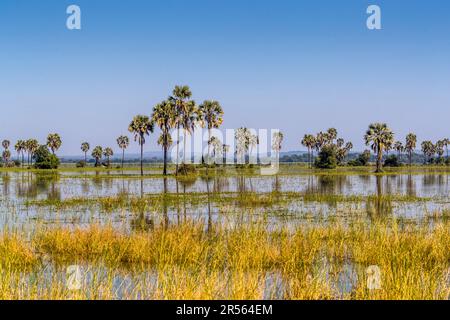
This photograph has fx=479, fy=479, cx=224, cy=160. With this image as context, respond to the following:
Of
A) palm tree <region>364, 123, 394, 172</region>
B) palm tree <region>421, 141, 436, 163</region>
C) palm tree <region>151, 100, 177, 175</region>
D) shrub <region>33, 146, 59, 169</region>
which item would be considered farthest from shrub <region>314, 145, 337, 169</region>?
palm tree <region>421, 141, 436, 163</region>

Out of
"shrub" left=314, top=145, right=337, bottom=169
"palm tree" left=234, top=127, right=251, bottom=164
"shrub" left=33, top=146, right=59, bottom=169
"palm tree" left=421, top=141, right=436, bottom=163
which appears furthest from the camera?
"palm tree" left=421, top=141, right=436, bottom=163

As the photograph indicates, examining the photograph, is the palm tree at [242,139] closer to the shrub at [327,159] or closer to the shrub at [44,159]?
the shrub at [327,159]

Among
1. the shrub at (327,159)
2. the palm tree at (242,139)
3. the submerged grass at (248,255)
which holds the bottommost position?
the submerged grass at (248,255)

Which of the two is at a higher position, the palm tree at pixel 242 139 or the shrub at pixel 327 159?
the palm tree at pixel 242 139

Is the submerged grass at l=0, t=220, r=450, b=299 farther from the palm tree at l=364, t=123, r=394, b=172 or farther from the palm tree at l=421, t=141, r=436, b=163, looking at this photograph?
the palm tree at l=421, t=141, r=436, b=163

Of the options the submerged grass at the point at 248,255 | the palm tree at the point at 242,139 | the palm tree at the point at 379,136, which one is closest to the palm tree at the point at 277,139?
the palm tree at the point at 242,139

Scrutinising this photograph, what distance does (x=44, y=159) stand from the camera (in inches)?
4309

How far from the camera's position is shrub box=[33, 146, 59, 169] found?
108m

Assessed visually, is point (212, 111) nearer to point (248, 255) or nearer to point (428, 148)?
point (248, 255)

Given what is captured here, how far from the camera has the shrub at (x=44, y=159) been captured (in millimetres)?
108250

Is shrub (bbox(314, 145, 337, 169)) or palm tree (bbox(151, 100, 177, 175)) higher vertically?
palm tree (bbox(151, 100, 177, 175))

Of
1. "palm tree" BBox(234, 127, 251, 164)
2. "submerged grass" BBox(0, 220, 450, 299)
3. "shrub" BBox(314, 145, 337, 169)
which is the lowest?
"submerged grass" BBox(0, 220, 450, 299)
